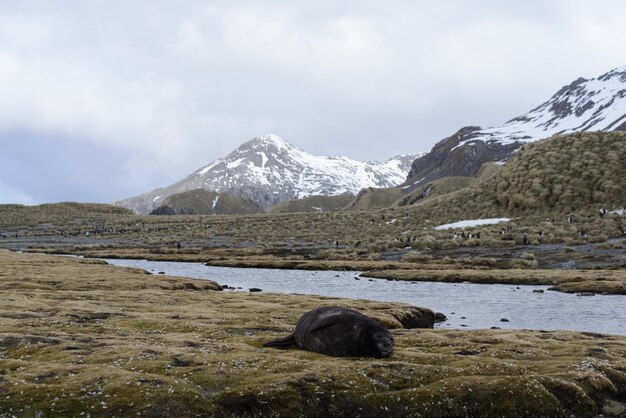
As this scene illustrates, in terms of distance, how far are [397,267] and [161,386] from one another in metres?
64.5

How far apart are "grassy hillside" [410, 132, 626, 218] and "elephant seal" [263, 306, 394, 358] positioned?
360 feet

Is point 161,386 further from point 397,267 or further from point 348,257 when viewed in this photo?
point 348,257

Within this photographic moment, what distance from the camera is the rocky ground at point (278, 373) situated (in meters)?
18.3

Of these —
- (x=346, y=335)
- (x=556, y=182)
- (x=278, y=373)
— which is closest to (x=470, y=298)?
(x=346, y=335)

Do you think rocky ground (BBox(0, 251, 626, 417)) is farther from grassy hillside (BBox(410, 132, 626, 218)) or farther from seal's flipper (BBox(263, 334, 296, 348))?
grassy hillside (BBox(410, 132, 626, 218))

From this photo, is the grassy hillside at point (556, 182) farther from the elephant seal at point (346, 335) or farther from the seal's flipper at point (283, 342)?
the elephant seal at point (346, 335)

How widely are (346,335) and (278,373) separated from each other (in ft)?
13.0

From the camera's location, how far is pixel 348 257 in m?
96.4

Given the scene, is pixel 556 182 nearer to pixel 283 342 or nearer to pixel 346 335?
pixel 283 342

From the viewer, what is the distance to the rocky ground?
18.3 metres

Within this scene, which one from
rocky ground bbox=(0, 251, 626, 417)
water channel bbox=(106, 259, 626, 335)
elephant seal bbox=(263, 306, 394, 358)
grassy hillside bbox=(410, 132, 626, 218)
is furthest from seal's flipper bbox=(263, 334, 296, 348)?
grassy hillside bbox=(410, 132, 626, 218)

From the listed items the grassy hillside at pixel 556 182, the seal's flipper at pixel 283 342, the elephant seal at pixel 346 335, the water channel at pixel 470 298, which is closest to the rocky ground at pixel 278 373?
the elephant seal at pixel 346 335

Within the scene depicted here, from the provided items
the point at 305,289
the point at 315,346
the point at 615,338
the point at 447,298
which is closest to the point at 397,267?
the point at 305,289

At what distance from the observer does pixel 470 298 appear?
5297 centimetres
